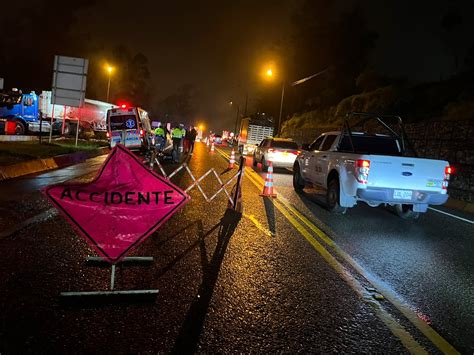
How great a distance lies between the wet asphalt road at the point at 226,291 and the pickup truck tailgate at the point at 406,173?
114 cm

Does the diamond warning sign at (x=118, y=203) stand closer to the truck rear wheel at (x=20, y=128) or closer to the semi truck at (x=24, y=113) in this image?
the semi truck at (x=24, y=113)

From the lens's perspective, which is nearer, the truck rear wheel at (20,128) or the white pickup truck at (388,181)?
the white pickup truck at (388,181)

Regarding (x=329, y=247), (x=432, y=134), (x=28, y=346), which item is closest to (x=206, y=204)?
(x=329, y=247)

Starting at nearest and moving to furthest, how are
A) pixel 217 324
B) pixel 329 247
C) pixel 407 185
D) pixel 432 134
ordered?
pixel 217 324
pixel 329 247
pixel 407 185
pixel 432 134

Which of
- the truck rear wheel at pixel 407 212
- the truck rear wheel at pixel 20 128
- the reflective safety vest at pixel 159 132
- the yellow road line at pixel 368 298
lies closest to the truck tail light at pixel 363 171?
the yellow road line at pixel 368 298

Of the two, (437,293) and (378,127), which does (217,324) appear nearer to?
(437,293)

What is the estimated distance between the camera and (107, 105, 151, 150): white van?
2284 centimetres

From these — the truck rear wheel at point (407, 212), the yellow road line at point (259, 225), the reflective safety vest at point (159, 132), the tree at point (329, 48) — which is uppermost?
the tree at point (329, 48)

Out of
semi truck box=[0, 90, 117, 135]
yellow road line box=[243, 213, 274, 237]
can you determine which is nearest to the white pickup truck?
yellow road line box=[243, 213, 274, 237]

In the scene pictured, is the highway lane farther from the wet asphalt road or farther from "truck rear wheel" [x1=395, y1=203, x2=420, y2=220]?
"truck rear wheel" [x1=395, y1=203, x2=420, y2=220]

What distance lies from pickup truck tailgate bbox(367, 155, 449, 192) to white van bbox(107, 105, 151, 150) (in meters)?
16.4

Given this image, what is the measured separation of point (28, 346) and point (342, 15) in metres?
62.6

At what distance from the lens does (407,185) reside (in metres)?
8.88

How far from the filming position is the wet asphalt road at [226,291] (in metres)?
3.65
